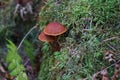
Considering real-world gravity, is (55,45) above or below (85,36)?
below

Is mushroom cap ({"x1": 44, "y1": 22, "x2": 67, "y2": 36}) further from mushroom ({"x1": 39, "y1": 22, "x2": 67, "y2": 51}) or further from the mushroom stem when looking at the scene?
the mushroom stem

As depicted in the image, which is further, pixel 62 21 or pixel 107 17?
pixel 62 21

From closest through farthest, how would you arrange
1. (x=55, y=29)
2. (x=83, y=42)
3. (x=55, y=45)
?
(x=83, y=42), (x=55, y=29), (x=55, y=45)

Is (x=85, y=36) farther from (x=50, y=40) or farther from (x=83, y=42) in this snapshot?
(x=50, y=40)

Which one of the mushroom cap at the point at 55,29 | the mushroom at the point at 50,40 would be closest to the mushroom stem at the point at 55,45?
the mushroom at the point at 50,40

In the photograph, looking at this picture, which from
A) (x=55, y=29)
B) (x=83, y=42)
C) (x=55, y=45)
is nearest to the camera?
(x=83, y=42)

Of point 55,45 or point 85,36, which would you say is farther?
point 55,45

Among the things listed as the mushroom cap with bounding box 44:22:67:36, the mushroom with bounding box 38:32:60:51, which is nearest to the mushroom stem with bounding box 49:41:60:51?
the mushroom with bounding box 38:32:60:51

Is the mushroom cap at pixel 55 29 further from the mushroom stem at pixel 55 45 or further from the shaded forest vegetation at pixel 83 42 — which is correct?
the mushroom stem at pixel 55 45

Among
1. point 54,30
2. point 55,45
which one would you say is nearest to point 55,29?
point 54,30

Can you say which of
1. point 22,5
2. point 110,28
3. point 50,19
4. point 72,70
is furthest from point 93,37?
point 22,5

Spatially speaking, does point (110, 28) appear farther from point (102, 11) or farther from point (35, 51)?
point (35, 51)
